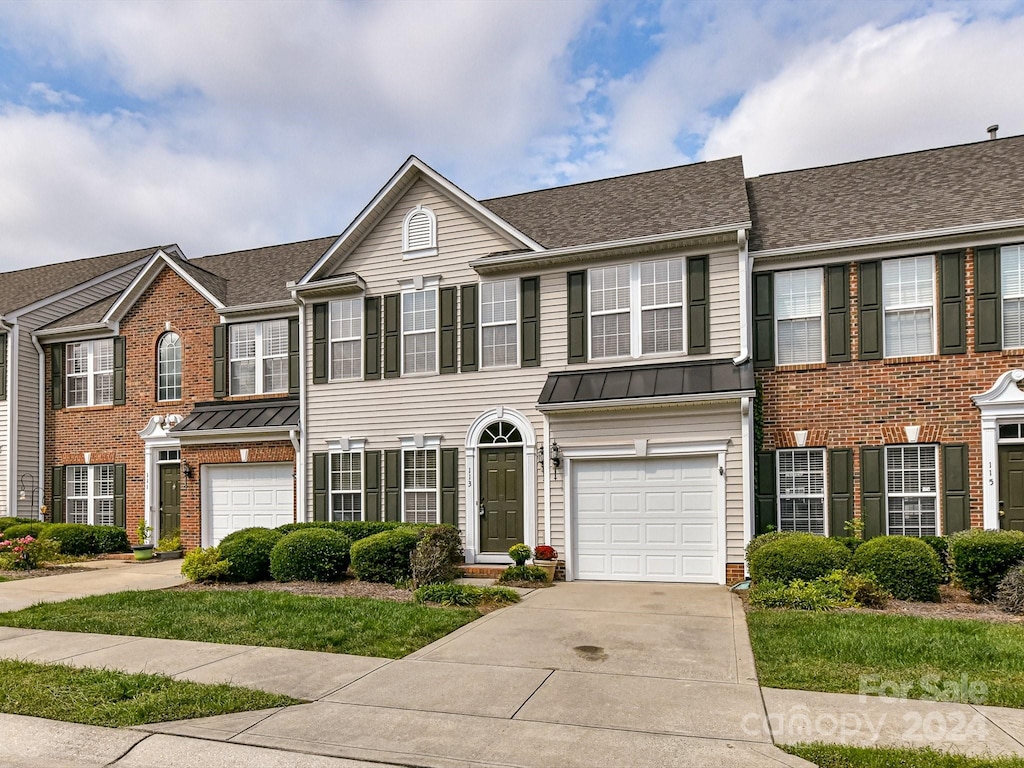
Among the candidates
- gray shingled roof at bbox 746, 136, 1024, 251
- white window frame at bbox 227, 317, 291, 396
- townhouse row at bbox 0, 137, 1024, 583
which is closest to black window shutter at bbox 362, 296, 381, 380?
townhouse row at bbox 0, 137, 1024, 583

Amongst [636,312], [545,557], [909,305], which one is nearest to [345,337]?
[636,312]

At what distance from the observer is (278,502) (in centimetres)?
1680

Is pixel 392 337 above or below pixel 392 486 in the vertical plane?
above

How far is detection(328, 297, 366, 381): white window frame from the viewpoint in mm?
15656

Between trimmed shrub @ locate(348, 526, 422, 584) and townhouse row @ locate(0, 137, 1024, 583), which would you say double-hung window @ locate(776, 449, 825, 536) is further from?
trimmed shrub @ locate(348, 526, 422, 584)

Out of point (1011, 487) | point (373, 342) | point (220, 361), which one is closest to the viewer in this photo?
point (1011, 487)

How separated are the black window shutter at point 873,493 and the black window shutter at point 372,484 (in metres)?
9.14

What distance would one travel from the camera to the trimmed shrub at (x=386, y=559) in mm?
12516

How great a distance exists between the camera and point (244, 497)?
56.2ft

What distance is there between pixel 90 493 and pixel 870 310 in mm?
19089

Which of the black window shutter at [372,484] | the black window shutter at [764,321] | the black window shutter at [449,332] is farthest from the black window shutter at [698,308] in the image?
the black window shutter at [372,484]

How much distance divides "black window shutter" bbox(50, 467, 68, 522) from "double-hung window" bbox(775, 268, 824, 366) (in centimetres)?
1840

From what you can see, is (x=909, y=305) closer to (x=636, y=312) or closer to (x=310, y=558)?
(x=636, y=312)

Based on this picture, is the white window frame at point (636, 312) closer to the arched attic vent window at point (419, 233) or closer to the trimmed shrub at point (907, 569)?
the arched attic vent window at point (419, 233)
